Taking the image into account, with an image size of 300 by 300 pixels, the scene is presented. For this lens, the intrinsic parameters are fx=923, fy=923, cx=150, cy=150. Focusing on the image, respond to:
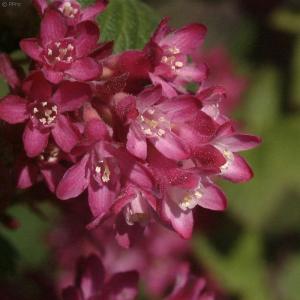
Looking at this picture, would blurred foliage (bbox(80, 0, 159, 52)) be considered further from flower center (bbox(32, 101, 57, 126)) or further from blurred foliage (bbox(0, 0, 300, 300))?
blurred foliage (bbox(0, 0, 300, 300))

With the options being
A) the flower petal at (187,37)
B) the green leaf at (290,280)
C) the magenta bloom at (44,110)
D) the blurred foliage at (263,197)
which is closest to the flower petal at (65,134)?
the magenta bloom at (44,110)

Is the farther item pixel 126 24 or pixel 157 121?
pixel 126 24

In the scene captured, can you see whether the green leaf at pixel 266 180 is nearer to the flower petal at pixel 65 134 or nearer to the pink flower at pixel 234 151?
the pink flower at pixel 234 151

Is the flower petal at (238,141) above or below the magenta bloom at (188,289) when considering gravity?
above

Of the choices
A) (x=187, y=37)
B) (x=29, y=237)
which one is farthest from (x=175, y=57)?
(x=29, y=237)

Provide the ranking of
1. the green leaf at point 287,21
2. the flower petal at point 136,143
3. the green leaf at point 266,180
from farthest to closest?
the green leaf at point 266,180, the green leaf at point 287,21, the flower petal at point 136,143

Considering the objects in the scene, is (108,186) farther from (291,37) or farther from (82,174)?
(291,37)

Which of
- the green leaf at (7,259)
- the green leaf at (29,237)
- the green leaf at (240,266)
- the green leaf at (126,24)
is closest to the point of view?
the green leaf at (126,24)

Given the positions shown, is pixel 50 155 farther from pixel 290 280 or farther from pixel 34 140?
pixel 290 280
